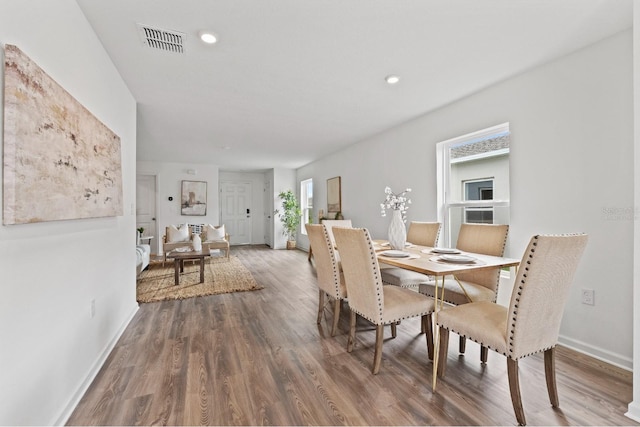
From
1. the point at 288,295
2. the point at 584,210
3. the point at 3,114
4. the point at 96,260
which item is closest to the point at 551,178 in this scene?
the point at 584,210

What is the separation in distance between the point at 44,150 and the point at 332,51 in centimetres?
196

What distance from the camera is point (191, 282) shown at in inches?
175

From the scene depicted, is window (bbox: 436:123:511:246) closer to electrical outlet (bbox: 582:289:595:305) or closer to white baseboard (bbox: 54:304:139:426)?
electrical outlet (bbox: 582:289:595:305)

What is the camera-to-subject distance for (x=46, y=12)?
145cm

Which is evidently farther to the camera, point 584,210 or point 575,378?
point 584,210

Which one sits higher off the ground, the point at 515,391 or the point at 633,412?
the point at 515,391

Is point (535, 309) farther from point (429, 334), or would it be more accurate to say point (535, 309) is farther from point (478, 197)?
point (478, 197)

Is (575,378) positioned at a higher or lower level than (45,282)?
lower

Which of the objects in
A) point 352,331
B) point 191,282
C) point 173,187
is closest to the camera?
point 352,331

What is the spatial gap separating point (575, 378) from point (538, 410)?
58cm

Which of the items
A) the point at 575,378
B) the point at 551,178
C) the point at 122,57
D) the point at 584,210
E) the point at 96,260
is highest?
the point at 122,57

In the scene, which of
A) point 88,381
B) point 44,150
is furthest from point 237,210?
point 44,150

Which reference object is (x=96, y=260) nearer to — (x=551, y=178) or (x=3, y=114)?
(x=3, y=114)

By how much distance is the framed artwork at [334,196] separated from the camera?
6129 millimetres
